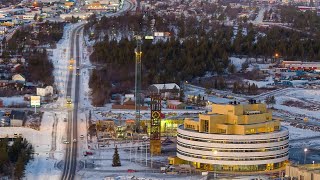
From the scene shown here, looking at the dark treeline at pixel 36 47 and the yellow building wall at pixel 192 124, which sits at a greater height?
the yellow building wall at pixel 192 124

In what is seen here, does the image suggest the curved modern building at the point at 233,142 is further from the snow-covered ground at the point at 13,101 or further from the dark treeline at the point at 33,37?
the dark treeline at the point at 33,37

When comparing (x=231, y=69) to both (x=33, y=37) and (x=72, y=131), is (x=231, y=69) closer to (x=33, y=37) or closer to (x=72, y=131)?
(x=33, y=37)

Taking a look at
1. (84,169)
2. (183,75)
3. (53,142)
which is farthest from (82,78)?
(84,169)

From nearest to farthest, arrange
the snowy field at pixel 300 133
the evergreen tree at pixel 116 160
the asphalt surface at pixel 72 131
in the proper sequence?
the asphalt surface at pixel 72 131 → the evergreen tree at pixel 116 160 → the snowy field at pixel 300 133

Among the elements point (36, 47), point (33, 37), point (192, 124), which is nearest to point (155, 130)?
point (192, 124)

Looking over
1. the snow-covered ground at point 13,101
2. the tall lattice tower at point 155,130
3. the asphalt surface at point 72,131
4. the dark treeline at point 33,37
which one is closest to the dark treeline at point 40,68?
the asphalt surface at point 72,131

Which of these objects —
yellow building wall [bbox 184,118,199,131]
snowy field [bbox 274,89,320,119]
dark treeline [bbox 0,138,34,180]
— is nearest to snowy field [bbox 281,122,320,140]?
snowy field [bbox 274,89,320,119]
